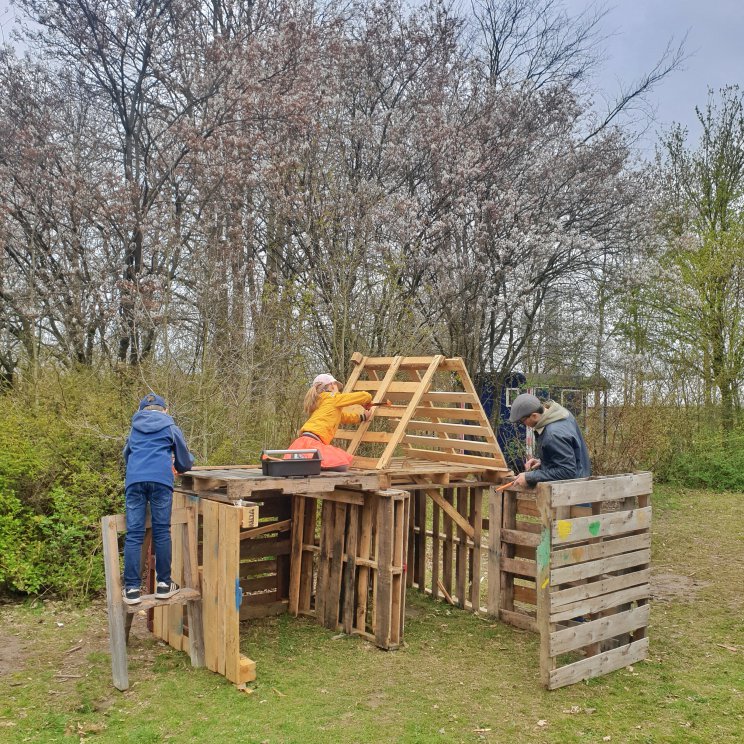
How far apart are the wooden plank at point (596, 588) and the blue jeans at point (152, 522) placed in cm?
289

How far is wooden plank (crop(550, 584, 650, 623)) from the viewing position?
208 inches

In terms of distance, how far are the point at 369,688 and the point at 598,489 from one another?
2262 millimetres

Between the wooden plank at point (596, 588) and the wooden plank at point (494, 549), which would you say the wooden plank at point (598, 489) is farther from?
the wooden plank at point (494, 549)

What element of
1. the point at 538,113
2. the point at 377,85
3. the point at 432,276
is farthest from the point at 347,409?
the point at 538,113

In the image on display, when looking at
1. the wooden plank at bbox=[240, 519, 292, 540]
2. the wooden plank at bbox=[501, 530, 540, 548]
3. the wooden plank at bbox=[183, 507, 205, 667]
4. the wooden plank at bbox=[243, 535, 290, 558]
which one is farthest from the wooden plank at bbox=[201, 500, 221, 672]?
the wooden plank at bbox=[501, 530, 540, 548]

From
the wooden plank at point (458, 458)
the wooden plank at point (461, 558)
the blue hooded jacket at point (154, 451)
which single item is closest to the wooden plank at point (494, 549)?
the wooden plank at point (458, 458)

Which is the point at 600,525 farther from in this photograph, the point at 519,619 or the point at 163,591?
the point at 163,591

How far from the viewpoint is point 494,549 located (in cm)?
693

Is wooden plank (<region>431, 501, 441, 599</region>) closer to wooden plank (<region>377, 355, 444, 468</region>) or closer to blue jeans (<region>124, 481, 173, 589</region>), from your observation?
wooden plank (<region>377, 355, 444, 468</region>)

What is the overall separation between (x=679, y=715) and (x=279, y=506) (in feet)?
12.9

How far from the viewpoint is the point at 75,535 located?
7.58 metres

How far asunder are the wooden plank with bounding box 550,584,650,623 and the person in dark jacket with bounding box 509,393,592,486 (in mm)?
949

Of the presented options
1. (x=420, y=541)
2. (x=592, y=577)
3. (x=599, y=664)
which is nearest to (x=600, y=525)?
(x=592, y=577)

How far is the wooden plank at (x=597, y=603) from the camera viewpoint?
17.3 ft
